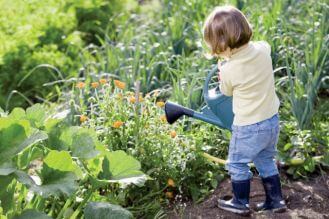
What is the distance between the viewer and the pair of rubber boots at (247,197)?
3486 mm

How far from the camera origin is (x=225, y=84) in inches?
131

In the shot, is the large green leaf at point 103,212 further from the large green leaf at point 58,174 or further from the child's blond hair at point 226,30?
the child's blond hair at point 226,30

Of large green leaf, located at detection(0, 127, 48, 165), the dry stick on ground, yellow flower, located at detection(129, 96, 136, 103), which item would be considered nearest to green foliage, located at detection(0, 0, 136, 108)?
yellow flower, located at detection(129, 96, 136, 103)

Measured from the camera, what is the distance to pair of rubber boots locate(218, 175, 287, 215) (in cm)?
349

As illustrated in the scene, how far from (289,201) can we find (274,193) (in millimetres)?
211

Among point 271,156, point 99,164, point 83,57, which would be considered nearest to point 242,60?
point 271,156

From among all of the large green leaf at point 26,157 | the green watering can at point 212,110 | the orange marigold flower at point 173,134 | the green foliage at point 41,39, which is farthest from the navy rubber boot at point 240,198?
the green foliage at point 41,39

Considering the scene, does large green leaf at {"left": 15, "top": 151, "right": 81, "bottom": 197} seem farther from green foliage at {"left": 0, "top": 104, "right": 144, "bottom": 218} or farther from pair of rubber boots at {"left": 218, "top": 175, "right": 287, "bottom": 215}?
pair of rubber boots at {"left": 218, "top": 175, "right": 287, "bottom": 215}

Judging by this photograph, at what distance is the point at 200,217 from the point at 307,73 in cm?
128

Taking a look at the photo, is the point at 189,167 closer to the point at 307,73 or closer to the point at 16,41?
the point at 307,73

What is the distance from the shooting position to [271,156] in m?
3.54

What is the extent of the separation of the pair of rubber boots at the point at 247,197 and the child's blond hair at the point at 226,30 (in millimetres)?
668

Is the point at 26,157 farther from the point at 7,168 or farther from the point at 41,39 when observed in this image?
the point at 41,39

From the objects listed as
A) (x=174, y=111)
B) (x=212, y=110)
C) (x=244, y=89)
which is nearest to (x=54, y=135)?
(x=174, y=111)
